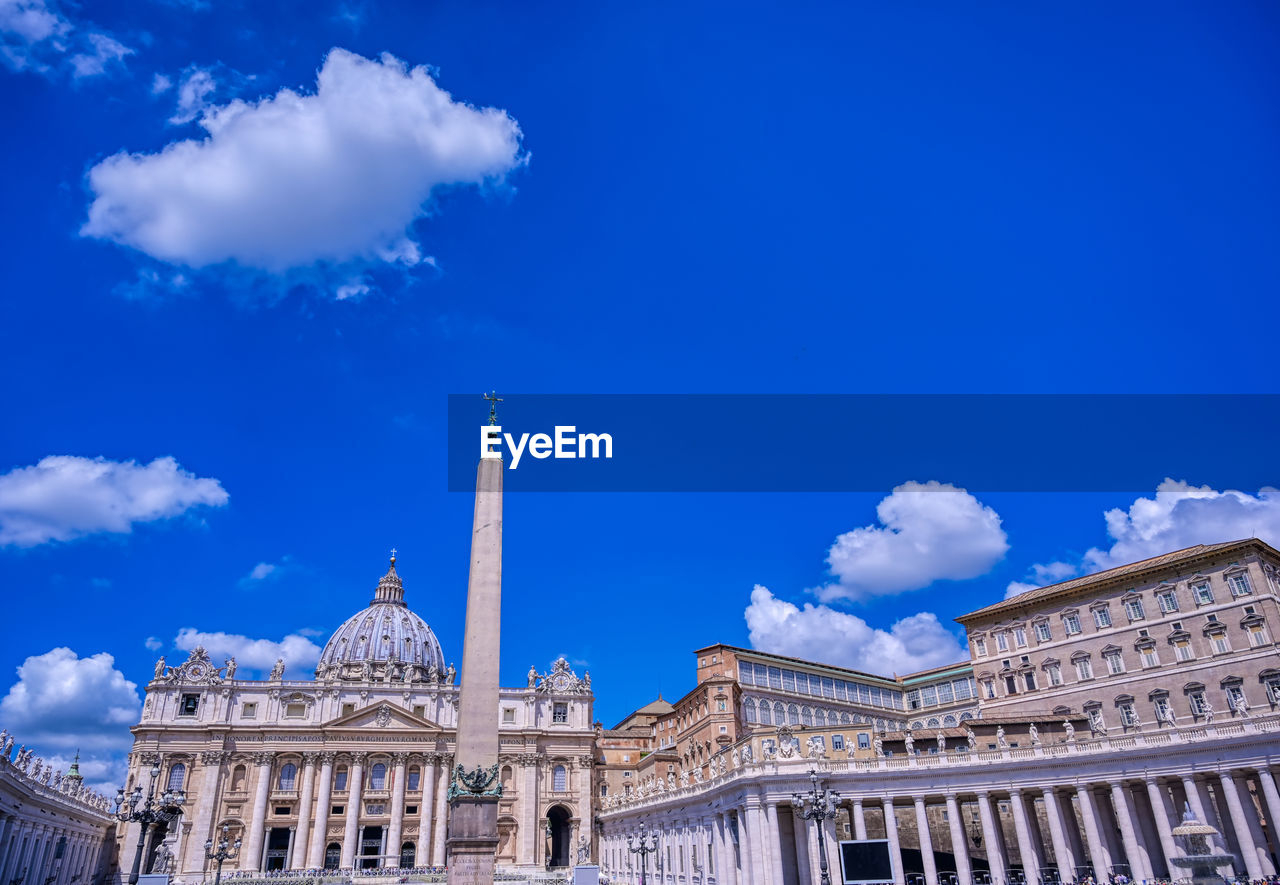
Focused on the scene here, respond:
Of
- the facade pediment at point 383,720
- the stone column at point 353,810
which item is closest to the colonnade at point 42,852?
the stone column at point 353,810

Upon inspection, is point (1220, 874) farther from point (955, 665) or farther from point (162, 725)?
point (162, 725)

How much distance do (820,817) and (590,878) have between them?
12.0m

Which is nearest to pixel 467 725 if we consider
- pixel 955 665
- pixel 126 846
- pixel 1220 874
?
pixel 1220 874

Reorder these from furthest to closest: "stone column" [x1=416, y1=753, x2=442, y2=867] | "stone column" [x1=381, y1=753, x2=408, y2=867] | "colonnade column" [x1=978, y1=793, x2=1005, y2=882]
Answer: "stone column" [x1=416, y1=753, x2=442, y2=867] < "stone column" [x1=381, y1=753, x2=408, y2=867] < "colonnade column" [x1=978, y1=793, x2=1005, y2=882]

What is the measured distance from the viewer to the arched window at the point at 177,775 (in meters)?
81.0

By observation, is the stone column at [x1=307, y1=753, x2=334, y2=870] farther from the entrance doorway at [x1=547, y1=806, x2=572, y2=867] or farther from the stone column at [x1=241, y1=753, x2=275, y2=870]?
the entrance doorway at [x1=547, y1=806, x2=572, y2=867]

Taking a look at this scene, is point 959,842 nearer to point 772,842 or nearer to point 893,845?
point 893,845

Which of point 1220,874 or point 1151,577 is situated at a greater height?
point 1151,577

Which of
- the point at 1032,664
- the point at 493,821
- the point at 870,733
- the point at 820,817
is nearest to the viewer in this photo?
the point at 493,821

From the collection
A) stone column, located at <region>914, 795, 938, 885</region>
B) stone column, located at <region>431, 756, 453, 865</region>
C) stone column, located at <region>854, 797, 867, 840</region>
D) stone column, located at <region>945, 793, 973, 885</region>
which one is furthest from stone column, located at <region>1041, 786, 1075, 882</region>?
stone column, located at <region>431, 756, 453, 865</region>

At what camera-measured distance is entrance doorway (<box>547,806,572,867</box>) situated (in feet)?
293

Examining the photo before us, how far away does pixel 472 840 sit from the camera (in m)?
25.5

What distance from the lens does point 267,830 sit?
80.6 meters

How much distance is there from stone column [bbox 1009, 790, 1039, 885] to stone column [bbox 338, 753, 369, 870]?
60.4 meters
